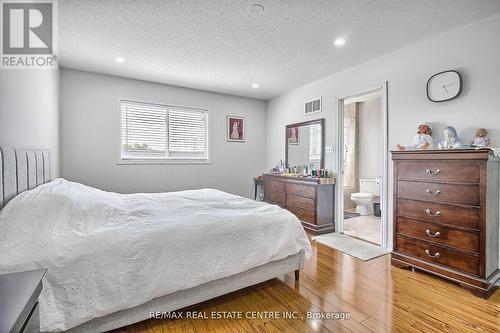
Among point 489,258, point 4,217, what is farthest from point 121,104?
point 489,258

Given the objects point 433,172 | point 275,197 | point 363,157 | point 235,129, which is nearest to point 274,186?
point 275,197

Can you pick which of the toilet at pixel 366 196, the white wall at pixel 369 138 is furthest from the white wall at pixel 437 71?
the white wall at pixel 369 138

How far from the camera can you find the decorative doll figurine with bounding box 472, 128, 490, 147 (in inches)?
86.0

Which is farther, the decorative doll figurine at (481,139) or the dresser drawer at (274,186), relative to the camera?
the dresser drawer at (274,186)

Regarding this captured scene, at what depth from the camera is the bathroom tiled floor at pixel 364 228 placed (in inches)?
142

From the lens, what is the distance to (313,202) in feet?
12.3

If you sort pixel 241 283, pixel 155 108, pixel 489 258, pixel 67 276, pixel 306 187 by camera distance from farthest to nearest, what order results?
1. pixel 155 108
2. pixel 306 187
3. pixel 489 258
4. pixel 241 283
5. pixel 67 276

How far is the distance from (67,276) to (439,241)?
3027 mm

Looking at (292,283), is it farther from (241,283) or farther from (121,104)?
(121,104)

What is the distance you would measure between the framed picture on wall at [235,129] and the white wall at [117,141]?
9cm

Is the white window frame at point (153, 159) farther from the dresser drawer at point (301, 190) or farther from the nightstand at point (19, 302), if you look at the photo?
the nightstand at point (19, 302)

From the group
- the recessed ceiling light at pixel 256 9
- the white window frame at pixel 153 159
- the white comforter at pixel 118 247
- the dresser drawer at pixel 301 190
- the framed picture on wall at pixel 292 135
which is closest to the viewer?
the white comforter at pixel 118 247

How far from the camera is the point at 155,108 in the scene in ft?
14.0

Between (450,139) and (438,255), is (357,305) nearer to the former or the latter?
(438,255)
